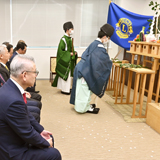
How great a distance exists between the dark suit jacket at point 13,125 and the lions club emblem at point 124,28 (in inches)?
162

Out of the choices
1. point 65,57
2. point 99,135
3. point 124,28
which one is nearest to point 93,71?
point 99,135

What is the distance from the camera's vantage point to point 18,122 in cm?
132

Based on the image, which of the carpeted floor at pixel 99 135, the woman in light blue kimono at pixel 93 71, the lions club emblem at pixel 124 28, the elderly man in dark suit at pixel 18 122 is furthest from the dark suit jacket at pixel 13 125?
the lions club emblem at pixel 124 28

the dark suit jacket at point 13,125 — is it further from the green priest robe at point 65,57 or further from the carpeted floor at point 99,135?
the green priest robe at point 65,57

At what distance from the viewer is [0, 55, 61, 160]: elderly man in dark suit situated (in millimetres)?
1298

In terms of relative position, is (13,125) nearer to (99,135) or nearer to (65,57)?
(99,135)

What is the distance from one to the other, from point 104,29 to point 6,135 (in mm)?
2388

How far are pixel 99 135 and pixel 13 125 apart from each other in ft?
5.38

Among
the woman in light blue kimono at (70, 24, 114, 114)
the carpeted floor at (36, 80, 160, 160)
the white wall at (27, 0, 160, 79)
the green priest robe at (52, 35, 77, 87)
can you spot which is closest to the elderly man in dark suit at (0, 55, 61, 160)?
the carpeted floor at (36, 80, 160, 160)

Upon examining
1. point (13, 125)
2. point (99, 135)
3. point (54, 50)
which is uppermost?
point (54, 50)

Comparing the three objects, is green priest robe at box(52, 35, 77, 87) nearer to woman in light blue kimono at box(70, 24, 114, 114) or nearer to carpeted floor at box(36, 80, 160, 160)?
carpeted floor at box(36, 80, 160, 160)

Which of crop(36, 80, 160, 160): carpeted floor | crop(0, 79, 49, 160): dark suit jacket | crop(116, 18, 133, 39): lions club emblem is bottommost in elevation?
crop(36, 80, 160, 160): carpeted floor

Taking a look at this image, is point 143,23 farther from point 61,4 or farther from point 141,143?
point 141,143

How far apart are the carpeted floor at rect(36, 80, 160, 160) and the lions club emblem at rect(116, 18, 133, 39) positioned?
2.05 metres
